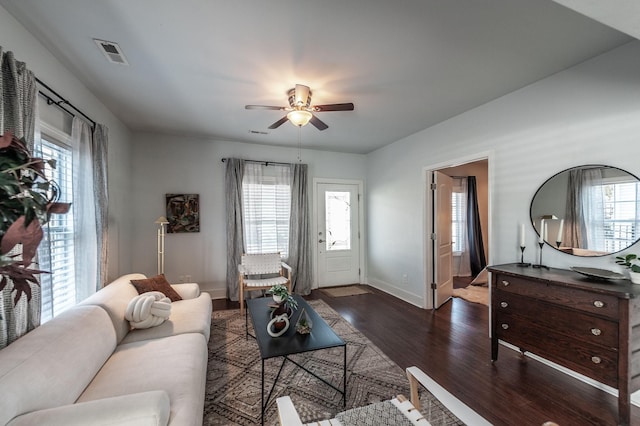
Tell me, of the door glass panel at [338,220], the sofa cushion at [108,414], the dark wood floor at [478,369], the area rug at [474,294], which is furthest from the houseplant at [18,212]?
the area rug at [474,294]

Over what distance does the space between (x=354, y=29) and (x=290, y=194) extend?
3138 millimetres

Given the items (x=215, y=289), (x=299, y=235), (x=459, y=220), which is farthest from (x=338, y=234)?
(x=459, y=220)

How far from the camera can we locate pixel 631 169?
1980mm

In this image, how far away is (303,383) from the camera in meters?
2.15

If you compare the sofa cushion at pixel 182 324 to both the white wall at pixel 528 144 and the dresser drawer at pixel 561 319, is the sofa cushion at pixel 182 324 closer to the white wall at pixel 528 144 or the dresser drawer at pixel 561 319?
the dresser drawer at pixel 561 319

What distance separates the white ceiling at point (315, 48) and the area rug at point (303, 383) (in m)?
2.60

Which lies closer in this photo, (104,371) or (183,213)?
(104,371)

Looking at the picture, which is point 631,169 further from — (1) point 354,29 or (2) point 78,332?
(2) point 78,332

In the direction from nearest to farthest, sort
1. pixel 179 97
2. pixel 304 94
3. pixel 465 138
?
pixel 304 94, pixel 179 97, pixel 465 138

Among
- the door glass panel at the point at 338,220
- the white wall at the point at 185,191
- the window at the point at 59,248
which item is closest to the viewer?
the window at the point at 59,248

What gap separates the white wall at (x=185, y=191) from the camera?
13.1ft

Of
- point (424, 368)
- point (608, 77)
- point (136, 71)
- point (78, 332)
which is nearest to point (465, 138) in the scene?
point (608, 77)

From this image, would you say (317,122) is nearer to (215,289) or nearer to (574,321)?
(574,321)

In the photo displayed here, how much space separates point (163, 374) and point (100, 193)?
205cm
